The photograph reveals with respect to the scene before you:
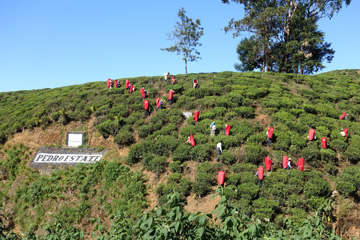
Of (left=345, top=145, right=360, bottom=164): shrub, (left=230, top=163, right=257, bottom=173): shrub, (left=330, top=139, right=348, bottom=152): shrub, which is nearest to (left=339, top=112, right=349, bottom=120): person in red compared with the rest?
(left=330, top=139, right=348, bottom=152): shrub

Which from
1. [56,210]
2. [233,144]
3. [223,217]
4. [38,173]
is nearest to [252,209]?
[233,144]

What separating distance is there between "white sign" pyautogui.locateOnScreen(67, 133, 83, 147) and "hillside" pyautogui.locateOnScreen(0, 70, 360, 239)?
1.46 feet

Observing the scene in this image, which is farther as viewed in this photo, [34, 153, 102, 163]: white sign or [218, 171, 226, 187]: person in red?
[34, 153, 102, 163]: white sign

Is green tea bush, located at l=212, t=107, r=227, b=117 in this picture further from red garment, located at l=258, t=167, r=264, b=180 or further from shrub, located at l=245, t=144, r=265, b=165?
red garment, located at l=258, t=167, r=264, b=180

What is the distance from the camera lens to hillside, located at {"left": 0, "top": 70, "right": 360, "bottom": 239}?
11.2 m

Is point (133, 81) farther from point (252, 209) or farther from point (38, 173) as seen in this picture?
point (252, 209)

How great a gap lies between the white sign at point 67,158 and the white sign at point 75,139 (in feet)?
3.81

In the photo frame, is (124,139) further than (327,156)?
Yes

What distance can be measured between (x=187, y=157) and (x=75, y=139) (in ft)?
23.9

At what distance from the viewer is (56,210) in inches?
498

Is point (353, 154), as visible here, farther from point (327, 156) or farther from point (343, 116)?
point (343, 116)

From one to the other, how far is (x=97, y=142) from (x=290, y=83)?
15.5 meters

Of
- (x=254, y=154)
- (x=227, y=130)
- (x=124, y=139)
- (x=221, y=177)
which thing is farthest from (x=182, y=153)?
(x=124, y=139)

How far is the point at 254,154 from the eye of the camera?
13.2 metres
